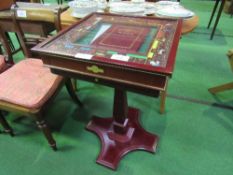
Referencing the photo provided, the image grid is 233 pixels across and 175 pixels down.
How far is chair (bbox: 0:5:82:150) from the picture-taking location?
44.7 inches

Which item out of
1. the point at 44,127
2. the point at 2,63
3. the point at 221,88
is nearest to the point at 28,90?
the point at 44,127

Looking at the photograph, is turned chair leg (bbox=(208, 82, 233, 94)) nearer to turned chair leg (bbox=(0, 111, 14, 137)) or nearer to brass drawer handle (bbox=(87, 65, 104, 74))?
brass drawer handle (bbox=(87, 65, 104, 74))

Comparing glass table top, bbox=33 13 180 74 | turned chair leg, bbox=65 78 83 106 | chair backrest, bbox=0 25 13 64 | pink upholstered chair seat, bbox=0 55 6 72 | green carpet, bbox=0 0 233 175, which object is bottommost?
green carpet, bbox=0 0 233 175

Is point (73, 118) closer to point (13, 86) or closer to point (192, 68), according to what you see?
point (13, 86)

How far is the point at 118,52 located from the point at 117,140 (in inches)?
30.6

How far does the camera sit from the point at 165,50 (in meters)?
0.82

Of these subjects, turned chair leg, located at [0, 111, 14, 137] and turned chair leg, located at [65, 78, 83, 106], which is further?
turned chair leg, located at [65, 78, 83, 106]

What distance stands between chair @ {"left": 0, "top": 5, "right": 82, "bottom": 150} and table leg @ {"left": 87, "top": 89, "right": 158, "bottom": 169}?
353 mm

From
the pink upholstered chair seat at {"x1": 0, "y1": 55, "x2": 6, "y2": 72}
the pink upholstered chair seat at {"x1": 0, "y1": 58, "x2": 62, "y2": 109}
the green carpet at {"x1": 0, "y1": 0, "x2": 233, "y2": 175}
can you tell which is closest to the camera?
the pink upholstered chair seat at {"x1": 0, "y1": 58, "x2": 62, "y2": 109}

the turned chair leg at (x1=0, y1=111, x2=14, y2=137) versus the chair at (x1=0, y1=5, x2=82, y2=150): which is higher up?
the chair at (x1=0, y1=5, x2=82, y2=150)

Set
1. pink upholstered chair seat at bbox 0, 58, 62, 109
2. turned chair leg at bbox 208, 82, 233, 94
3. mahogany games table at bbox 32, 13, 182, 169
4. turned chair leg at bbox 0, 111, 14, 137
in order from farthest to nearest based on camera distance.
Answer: turned chair leg at bbox 208, 82, 233, 94
turned chair leg at bbox 0, 111, 14, 137
pink upholstered chair seat at bbox 0, 58, 62, 109
mahogany games table at bbox 32, 13, 182, 169

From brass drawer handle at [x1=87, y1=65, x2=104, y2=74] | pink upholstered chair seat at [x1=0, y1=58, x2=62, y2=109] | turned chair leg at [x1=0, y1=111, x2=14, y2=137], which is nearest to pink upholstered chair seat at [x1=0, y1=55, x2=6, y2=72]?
pink upholstered chair seat at [x1=0, y1=58, x2=62, y2=109]

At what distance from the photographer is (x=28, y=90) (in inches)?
47.1

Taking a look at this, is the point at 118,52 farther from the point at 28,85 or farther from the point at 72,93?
the point at 72,93
